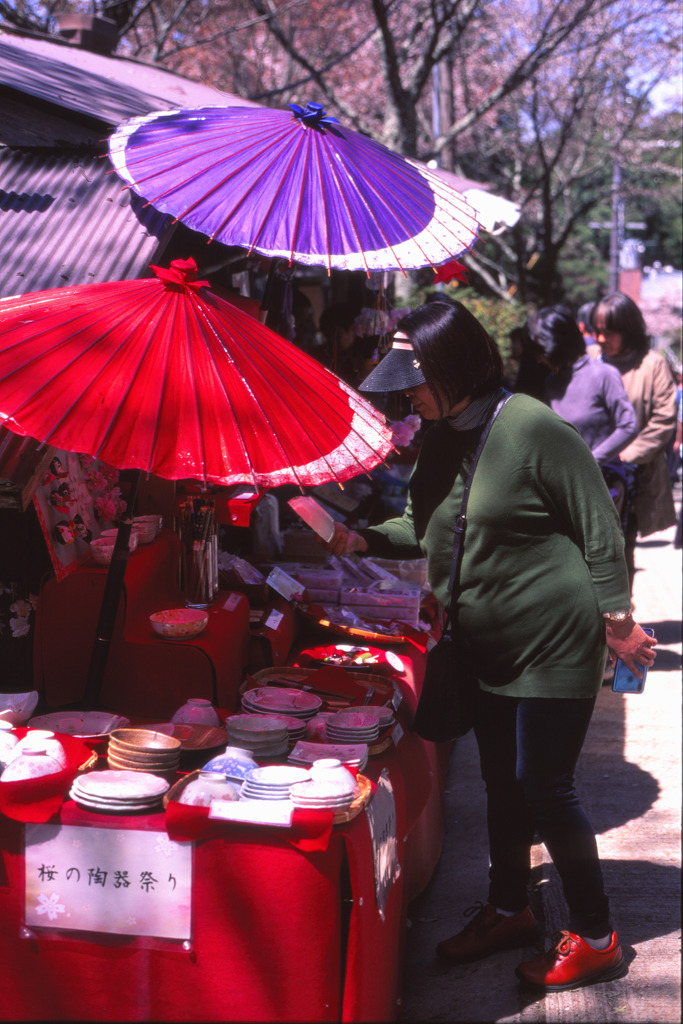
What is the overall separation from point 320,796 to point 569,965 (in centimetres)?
115

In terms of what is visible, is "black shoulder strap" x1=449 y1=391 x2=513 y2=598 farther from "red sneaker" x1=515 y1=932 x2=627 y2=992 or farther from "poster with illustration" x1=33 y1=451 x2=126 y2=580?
"poster with illustration" x1=33 y1=451 x2=126 y2=580

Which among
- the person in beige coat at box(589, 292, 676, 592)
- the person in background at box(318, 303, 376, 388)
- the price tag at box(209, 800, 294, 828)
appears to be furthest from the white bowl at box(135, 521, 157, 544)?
the person in beige coat at box(589, 292, 676, 592)

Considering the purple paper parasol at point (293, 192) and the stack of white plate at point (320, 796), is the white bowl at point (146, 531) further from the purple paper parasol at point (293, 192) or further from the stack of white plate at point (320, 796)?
the stack of white plate at point (320, 796)

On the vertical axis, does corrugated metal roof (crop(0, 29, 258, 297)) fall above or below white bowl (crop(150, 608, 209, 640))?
above

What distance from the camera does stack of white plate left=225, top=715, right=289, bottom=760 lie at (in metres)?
2.77

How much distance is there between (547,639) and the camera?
9.18 ft

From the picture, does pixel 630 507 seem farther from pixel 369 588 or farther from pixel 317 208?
pixel 317 208

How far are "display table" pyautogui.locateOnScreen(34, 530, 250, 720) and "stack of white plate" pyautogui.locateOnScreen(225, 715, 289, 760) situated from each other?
416mm

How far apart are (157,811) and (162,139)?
7.91 ft

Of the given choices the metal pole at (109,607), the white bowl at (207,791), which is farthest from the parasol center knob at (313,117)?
the white bowl at (207,791)

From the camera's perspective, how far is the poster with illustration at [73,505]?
11.0 ft

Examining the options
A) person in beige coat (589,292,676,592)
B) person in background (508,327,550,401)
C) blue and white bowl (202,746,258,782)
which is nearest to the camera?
blue and white bowl (202,746,258,782)

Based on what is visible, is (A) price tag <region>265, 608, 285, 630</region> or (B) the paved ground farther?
(A) price tag <region>265, 608, 285, 630</region>

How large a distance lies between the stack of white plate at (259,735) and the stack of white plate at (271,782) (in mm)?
175
